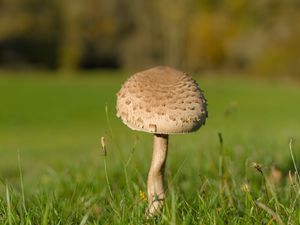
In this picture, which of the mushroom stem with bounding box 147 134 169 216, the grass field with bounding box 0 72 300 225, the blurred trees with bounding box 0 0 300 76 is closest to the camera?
the grass field with bounding box 0 72 300 225

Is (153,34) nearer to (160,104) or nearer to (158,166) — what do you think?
(158,166)

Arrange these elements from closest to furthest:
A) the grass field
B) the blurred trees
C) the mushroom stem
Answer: the grass field → the mushroom stem → the blurred trees

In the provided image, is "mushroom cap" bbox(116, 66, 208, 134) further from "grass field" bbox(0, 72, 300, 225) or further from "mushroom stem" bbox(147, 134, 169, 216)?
"mushroom stem" bbox(147, 134, 169, 216)

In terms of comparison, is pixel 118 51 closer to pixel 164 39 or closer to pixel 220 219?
pixel 164 39

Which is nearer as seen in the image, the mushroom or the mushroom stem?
the mushroom

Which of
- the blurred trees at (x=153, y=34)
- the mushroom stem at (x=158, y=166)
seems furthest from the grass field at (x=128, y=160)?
the blurred trees at (x=153, y=34)

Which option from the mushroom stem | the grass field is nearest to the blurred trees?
the grass field

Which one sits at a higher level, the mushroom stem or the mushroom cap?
the mushroom cap
